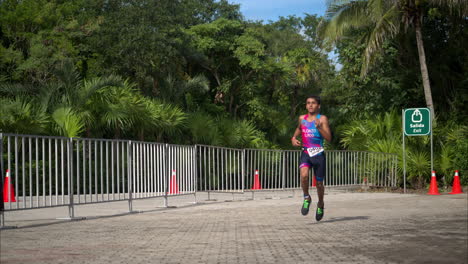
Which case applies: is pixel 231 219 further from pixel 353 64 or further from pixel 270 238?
pixel 353 64

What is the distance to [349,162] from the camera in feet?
71.5

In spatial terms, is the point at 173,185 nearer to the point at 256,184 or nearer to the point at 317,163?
the point at 256,184

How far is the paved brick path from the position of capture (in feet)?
22.9

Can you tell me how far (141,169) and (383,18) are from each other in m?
13.6

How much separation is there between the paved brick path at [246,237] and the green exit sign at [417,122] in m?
7.07

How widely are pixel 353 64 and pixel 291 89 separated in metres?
19.0

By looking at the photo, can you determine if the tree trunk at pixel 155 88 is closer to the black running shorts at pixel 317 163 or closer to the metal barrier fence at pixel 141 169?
the metal barrier fence at pixel 141 169

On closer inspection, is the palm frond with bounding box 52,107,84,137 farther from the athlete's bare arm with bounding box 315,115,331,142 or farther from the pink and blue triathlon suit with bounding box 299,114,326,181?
the athlete's bare arm with bounding box 315,115,331,142

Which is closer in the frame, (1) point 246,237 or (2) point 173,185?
(1) point 246,237

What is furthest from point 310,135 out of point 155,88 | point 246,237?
point 155,88

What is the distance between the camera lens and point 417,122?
2036 centimetres

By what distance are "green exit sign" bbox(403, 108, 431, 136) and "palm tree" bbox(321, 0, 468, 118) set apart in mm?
2946

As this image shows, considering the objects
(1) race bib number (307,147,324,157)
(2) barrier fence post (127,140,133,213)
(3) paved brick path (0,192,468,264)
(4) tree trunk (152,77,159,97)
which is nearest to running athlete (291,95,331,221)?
(1) race bib number (307,147,324,157)

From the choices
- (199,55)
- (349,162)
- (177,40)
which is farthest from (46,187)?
(199,55)
